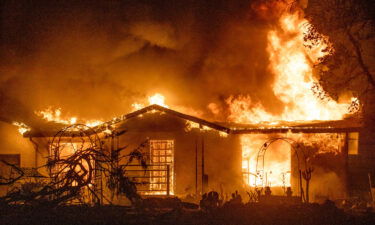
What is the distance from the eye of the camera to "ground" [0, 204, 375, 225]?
35.7ft

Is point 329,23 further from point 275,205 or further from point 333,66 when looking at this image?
point 275,205

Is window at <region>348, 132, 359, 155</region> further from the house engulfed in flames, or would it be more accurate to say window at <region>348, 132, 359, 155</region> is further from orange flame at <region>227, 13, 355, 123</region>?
the house engulfed in flames

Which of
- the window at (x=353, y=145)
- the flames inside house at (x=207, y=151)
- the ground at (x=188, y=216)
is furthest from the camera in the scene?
the window at (x=353, y=145)

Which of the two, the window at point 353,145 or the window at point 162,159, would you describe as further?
the window at point 353,145

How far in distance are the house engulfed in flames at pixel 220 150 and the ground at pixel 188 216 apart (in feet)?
17.3

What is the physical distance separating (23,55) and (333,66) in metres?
20.0

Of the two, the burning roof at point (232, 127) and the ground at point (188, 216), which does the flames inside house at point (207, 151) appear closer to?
the burning roof at point (232, 127)

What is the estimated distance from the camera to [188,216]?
36.7ft

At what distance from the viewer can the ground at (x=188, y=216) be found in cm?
1088

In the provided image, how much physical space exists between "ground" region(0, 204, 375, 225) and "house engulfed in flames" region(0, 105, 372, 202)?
5.28 m

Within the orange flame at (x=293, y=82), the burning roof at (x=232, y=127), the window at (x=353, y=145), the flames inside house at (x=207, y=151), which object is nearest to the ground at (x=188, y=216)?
the flames inside house at (x=207, y=151)

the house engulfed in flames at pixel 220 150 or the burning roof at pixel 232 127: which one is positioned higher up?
the burning roof at pixel 232 127


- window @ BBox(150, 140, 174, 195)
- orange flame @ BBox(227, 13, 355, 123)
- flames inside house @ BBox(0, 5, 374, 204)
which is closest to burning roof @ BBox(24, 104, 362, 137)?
flames inside house @ BBox(0, 5, 374, 204)

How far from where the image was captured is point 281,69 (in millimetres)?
23000
